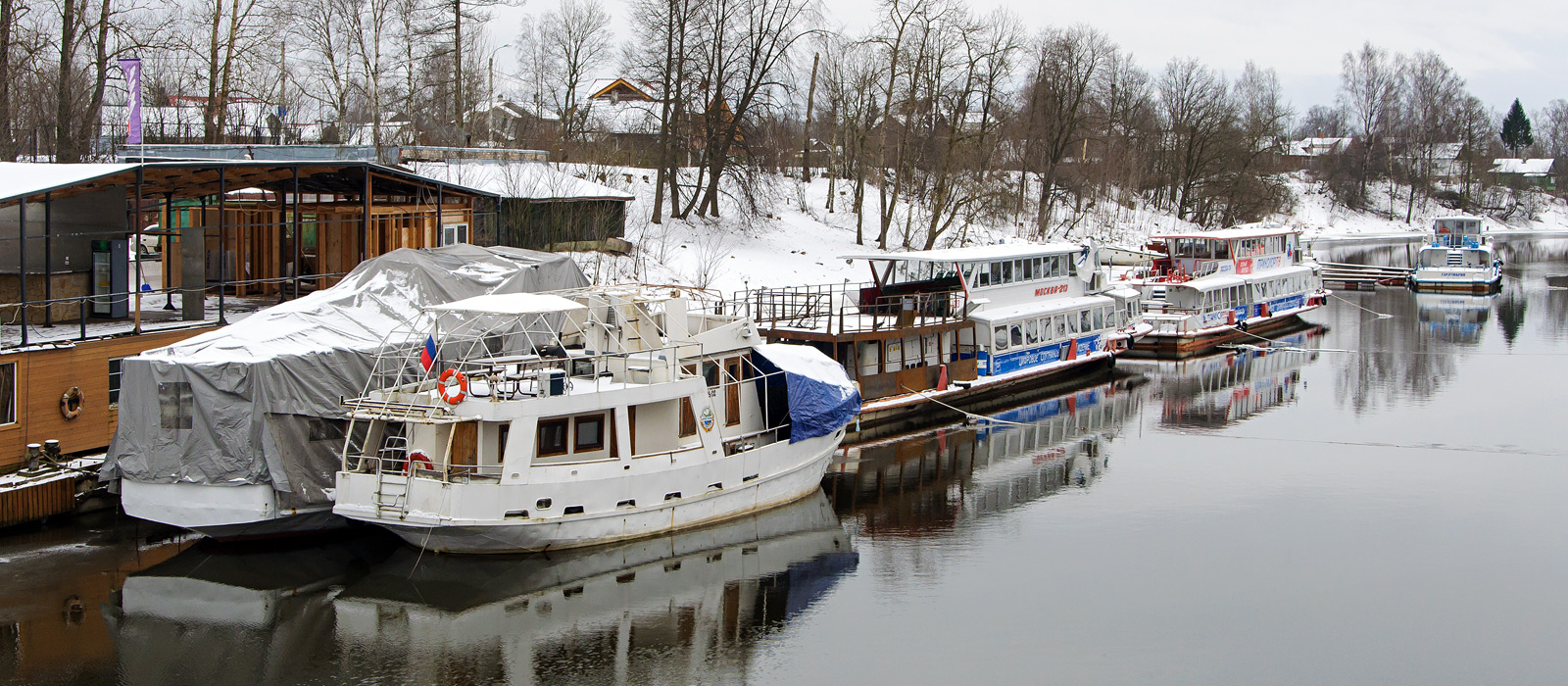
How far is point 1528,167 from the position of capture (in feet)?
493

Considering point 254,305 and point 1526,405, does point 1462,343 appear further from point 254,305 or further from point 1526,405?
point 254,305

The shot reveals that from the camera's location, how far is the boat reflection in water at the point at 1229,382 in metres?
37.9

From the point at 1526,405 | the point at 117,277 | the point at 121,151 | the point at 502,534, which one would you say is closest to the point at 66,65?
the point at 121,151

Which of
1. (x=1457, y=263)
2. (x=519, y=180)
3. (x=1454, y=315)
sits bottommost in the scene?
→ (x=1454, y=315)

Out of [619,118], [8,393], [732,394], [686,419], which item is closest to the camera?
[8,393]

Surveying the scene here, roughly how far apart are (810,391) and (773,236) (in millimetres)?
33504

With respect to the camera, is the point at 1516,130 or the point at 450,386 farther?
the point at 1516,130

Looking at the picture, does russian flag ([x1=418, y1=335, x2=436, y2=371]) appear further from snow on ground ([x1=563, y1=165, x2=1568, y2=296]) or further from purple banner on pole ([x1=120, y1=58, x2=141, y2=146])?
→ purple banner on pole ([x1=120, y1=58, x2=141, y2=146])

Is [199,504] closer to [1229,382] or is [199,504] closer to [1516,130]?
[1229,382]

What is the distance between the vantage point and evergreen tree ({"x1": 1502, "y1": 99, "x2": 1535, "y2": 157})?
159m

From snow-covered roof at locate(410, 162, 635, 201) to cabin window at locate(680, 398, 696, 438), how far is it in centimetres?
2055

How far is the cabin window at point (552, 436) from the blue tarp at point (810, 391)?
529 centimetres

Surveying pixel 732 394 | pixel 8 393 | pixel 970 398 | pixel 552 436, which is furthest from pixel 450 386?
pixel 970 398

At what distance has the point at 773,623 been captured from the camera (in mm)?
20703
